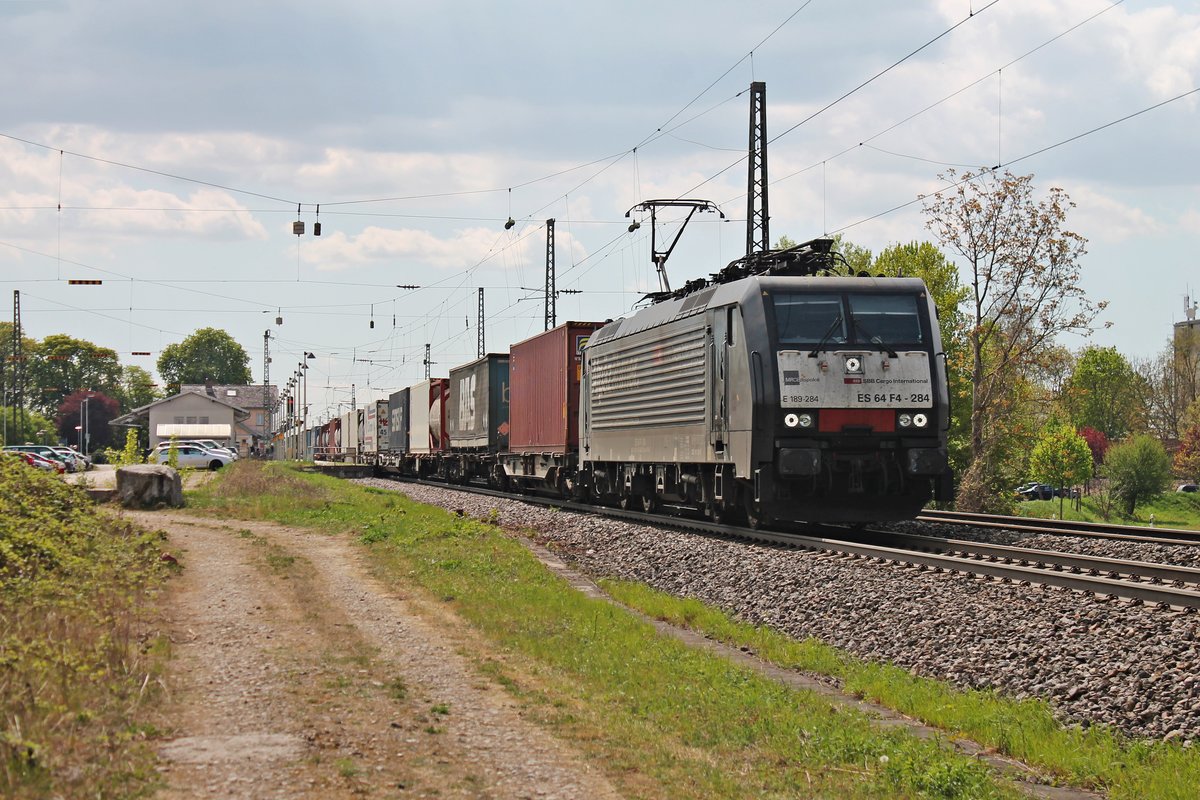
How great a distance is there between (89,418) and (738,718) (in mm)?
118408

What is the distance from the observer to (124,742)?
20.5ft

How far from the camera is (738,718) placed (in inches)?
304

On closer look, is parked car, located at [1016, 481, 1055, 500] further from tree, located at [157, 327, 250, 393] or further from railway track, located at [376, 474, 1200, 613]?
tree, located at [157, 327, 250, 393]

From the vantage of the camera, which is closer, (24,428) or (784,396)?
(784,396)

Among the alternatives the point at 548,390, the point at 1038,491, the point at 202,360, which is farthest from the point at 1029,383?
the point at 202,360

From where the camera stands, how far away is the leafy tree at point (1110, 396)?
→ 10994 centimetres

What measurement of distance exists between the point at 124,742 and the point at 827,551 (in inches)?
402

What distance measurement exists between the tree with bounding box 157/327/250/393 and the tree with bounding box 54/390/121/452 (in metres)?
34.6

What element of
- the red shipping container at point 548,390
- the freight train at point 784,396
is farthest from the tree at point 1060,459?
the freight train at point 784,396

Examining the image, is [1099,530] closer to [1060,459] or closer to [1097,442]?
[1060,459]

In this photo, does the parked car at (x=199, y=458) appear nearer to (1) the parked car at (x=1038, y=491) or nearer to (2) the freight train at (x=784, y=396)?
(2) the freight train at (x=784, y=396)

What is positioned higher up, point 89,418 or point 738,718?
point 89,418

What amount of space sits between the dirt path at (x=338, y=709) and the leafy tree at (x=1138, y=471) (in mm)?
75675

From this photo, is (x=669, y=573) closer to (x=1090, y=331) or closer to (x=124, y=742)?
(x=124, y=742)
